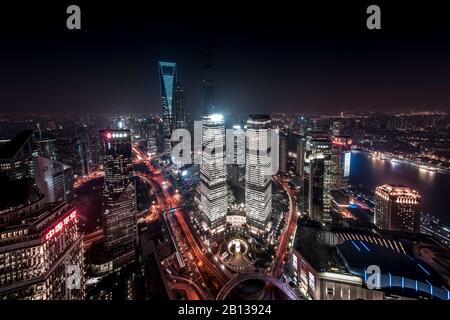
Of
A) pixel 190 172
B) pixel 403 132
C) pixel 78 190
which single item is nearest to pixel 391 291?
pixel 190 172

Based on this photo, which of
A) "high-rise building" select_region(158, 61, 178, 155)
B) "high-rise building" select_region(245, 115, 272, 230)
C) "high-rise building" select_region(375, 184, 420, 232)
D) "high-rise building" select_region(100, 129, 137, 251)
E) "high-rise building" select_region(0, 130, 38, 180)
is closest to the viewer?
Result: "high-rise building" select_region(0, 130, 38, 180)

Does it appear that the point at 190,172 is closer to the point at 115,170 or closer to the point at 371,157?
the point at 115,170

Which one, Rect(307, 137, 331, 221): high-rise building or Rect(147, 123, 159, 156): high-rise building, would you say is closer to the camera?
Rect(307, 137, 331, 221): high-rise building

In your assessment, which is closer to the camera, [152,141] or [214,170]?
[214,170]

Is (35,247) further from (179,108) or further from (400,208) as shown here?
(179,108)

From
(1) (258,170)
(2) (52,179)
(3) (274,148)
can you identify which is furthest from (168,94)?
(1) (258,170)

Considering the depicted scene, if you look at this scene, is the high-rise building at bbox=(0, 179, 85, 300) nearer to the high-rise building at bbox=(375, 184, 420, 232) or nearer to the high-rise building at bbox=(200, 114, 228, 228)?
the high-rise building at bbox=(200, 114, 228, 228)

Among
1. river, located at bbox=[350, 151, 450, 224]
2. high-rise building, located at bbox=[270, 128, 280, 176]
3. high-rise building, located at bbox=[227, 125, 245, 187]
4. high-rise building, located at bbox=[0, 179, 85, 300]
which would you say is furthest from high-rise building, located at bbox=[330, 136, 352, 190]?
high-rise building, located at bbox=[0, 179, 85, 300]
